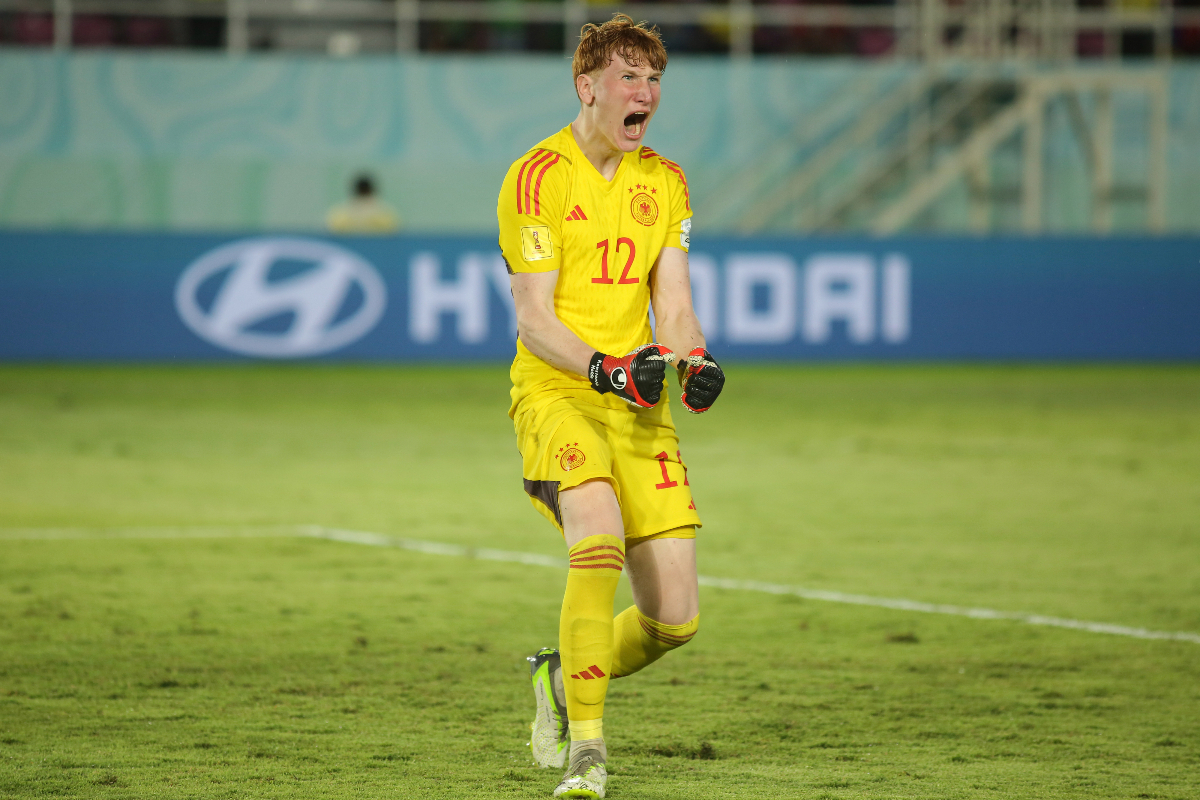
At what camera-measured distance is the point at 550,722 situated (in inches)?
182

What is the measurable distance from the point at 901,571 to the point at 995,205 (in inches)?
602

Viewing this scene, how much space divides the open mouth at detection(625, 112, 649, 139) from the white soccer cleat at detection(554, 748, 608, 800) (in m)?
1.85

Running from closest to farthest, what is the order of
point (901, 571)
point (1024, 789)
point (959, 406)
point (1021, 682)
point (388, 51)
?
point (1024, 789)
point (1021, 682)
point (901, 571)
point (959, 406)
point (388, 51)

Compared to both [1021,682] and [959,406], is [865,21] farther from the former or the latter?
[1021,682]

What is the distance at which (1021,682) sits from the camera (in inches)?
221

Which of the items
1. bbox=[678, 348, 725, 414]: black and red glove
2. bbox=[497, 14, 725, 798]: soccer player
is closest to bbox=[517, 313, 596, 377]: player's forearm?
bbox=[497, 14, 725, 798]: soccer player

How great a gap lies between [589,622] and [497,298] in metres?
13.2

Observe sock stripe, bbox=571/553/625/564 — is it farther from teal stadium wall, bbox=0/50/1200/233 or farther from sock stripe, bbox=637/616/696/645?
teal stadium wall, bbox=0/50/1200/233

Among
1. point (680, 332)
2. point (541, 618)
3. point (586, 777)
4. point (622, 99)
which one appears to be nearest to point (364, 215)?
point (541, 618)

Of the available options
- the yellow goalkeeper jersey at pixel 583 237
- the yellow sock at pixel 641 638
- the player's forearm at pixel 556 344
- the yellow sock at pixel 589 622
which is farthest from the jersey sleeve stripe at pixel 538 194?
the yellow sock at pixel 641 638

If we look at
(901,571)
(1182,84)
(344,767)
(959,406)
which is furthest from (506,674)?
(1182,84)

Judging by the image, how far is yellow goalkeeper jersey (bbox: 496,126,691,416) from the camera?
4.68 meters

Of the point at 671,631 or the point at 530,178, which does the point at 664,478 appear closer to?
the point at 671,631

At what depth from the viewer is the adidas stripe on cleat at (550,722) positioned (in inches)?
181
